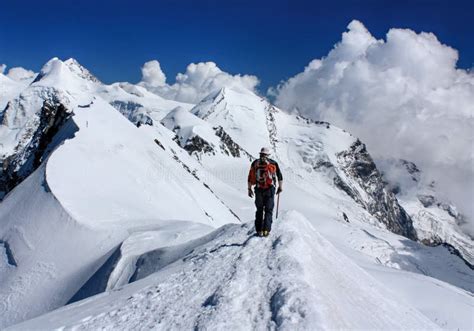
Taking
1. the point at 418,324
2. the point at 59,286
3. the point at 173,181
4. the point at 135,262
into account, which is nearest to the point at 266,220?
the point at 418,324

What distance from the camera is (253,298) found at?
28.8 feet

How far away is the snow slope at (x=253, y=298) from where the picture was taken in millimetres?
7992

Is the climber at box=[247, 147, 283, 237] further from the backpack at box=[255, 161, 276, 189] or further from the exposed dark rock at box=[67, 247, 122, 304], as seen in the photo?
the exposed dark rock at box=[67, 247, 122, 304]

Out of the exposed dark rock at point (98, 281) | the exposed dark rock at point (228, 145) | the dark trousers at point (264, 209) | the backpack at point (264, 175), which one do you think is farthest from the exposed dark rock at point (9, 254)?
the exposed dark rock at point (228, 145)

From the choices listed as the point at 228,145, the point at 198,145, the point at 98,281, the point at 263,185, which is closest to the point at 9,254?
the point at 98,281

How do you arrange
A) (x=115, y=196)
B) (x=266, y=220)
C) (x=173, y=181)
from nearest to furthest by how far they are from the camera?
(x=266, y=220), (x=115, y=196), (x=173, y=181)

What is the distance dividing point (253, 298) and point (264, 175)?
5.09 m

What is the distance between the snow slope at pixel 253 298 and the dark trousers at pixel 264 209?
2.41 ft

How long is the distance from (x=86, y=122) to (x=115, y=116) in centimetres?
726

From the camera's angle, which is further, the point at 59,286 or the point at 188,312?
the point at 59,286

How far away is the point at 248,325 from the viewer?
7836 millimetres

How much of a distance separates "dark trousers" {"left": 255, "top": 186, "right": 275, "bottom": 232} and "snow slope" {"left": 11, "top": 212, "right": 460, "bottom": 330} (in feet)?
2.41

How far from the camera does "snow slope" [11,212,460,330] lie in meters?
7.99

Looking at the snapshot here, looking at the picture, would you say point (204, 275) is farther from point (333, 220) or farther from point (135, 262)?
point (333, 220)
